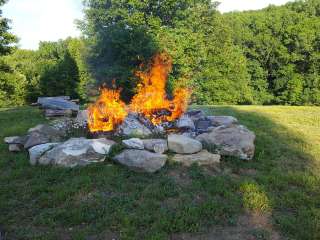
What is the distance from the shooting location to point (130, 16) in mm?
32531

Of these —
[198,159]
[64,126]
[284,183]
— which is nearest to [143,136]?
[198,159]

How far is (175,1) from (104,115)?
25749mm

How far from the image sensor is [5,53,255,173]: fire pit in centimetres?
895

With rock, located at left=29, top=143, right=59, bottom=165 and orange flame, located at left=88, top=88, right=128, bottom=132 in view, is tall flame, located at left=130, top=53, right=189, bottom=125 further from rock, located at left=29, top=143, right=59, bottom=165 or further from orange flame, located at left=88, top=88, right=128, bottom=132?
rock, located at left=29, top=143, right=59, bottom=165

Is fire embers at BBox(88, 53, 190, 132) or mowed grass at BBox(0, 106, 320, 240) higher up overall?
fire embers at BBox(88, 53, 190, 132)

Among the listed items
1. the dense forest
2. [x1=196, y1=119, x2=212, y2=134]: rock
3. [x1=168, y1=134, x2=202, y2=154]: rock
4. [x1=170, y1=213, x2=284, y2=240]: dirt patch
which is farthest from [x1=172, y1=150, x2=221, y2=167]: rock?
the dense forest

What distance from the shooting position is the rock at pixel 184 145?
929cm

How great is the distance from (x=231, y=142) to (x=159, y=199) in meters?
3.25

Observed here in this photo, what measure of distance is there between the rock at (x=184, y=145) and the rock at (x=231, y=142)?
0.56 m

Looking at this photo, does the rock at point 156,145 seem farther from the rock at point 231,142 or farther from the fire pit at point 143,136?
the rock at point 231,142

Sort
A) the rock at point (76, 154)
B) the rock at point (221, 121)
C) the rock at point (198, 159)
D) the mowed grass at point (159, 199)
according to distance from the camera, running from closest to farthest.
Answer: the mowed grass at point (159, 199) < the rock at point (76, 154) < the rock at point (198, 159) < the rock at point (221, 121)

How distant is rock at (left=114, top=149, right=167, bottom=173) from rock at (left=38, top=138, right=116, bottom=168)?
20.1 inches

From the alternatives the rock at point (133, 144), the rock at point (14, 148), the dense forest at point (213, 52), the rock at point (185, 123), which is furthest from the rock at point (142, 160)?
the dense forest at point (213, 52)

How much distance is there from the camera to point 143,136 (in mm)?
10461
